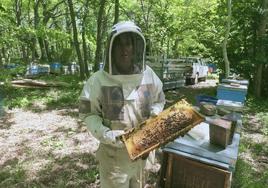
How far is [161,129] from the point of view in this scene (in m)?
2.21

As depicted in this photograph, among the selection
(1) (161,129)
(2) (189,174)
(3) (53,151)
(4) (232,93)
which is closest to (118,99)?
(1) (161,129)

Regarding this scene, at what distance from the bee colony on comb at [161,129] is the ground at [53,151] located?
2022 millimetres

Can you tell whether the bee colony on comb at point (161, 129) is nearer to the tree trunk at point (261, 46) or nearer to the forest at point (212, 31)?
the forest at point (212, 31)

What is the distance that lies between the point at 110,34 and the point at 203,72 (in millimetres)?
15264

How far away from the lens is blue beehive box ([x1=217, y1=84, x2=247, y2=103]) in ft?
20.6

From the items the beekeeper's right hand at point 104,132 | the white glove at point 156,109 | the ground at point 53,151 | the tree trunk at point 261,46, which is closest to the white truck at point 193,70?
the tree trunk at point 261,46

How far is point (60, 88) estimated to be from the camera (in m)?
10.7

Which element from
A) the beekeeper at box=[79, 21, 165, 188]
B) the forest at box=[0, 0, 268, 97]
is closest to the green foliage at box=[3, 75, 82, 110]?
the forest at box=[0, 0, 268, 97]

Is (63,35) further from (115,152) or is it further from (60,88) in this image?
(115,152)

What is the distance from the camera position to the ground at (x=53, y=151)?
13.7ft

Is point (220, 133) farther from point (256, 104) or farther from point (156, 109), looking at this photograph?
point (256, 104)

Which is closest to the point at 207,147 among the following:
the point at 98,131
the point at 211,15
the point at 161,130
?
the point at 161,130

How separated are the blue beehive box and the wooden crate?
344cm

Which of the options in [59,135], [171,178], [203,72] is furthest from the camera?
[203,72]
